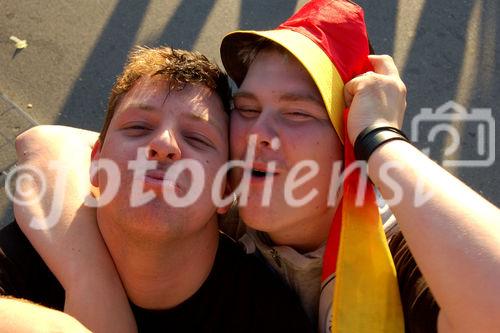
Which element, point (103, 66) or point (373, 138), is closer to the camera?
point (373, 138)

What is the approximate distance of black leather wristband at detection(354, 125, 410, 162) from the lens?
201cm

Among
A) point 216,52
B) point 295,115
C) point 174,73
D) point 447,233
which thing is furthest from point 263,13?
point 447,233

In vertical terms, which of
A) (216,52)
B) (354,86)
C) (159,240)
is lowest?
(216,52)

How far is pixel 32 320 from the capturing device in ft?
5.41

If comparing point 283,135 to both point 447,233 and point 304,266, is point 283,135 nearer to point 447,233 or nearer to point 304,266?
point 304,266

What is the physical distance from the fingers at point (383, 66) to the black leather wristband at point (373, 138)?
266 millimetres

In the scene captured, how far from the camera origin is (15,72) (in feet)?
13.0

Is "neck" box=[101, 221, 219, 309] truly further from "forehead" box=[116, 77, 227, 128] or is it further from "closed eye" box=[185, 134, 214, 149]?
"forehead" box=[116, 77, 227, 128]

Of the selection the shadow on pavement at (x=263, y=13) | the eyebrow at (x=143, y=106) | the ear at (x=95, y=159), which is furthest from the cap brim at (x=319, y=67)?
the shadow on pavement at (x=263, y=13)

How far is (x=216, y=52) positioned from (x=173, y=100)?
199 cm

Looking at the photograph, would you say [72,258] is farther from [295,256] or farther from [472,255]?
[472,255]

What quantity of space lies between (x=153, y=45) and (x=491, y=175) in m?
2.23

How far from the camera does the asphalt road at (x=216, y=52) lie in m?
3.82

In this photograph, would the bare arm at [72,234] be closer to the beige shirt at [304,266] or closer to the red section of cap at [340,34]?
the beige shirt at [304,266]
